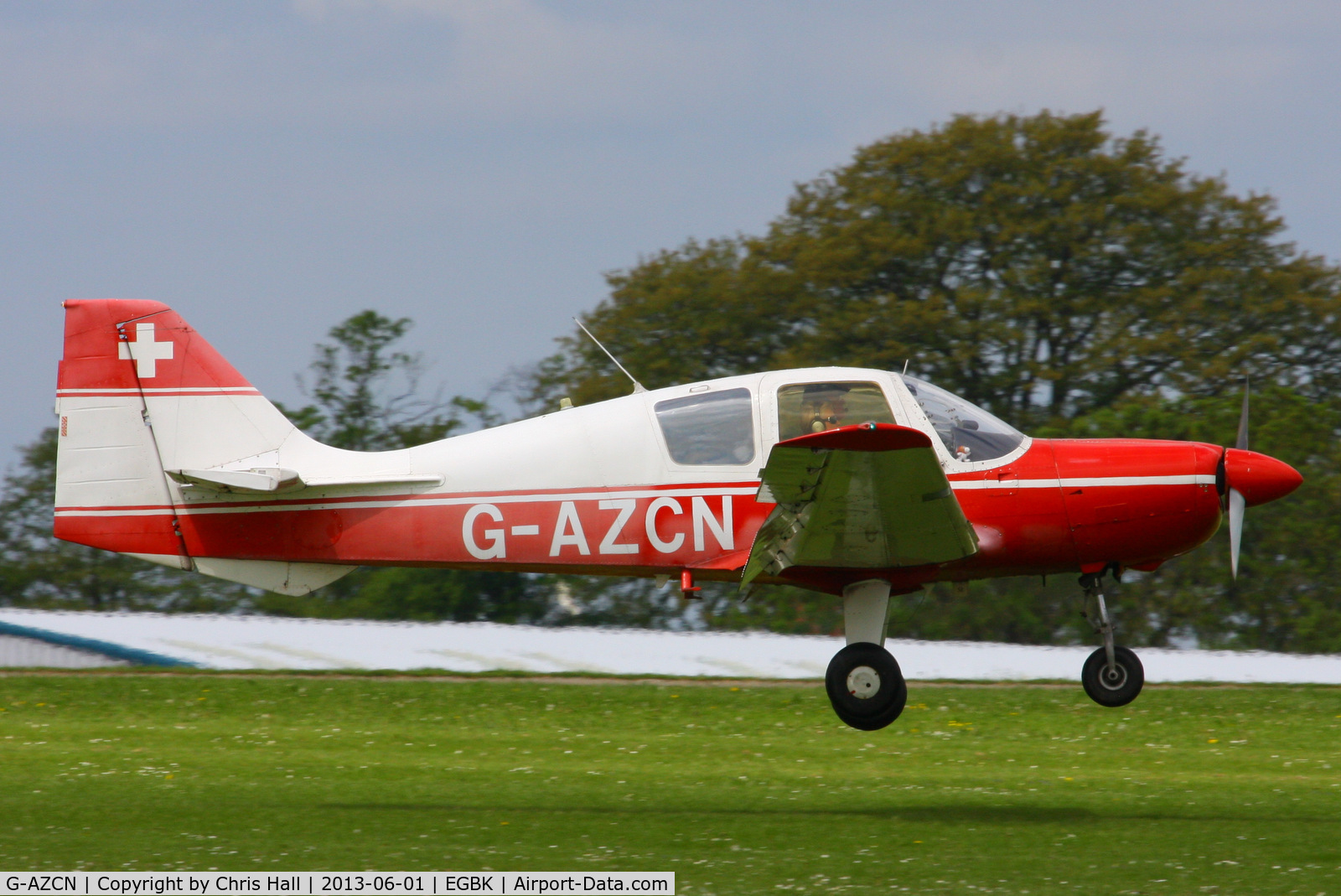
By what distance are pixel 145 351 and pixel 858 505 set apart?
493 cm

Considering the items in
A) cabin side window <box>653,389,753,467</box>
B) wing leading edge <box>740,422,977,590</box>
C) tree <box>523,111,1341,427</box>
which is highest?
tree <box>523,111,1341,427</box>

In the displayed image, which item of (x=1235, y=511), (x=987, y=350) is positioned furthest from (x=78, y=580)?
(x=1235, y=511)

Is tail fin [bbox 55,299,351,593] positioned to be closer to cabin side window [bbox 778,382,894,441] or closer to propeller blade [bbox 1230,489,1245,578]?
cabin side window [bbox 778,382,894,441]

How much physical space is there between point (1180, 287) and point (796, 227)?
26.9 ft

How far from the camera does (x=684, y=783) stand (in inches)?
464

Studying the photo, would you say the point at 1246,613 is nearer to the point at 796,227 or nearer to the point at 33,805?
the point at 796,227

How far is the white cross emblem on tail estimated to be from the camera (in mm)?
9477

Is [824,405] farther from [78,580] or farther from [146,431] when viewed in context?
[78,580]

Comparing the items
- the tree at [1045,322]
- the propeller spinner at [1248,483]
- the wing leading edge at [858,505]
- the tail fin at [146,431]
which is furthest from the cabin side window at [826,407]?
the tree at [1045,322]

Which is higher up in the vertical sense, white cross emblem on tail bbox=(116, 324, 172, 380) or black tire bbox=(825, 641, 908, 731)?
white cross emblem on tail bbox=(116, 324, 172, 380)

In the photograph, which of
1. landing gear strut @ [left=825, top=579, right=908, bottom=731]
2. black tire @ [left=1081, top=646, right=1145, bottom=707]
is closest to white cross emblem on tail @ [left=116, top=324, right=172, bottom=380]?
landing gear strut @ [left=825, top=579, right=908, bottom=731]

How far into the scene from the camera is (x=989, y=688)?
17.1 meters

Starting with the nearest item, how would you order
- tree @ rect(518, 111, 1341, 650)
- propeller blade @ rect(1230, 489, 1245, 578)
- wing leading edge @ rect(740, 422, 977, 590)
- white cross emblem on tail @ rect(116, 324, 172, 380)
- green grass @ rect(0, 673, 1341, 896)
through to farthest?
1. wing leading edge @ rect(740, 422, 977, 590)
2. green grass @ rect(0, 673, 1341, 896)
3. propeller blade @ rect(1230, 489, 1245, 578)
4. white cross emblem on tail @ rect(116, 324, 172, 380)
5. tree @ rect(518, 111, 1341, 650)

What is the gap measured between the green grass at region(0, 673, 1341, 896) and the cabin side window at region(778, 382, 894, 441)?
2647 millimetres
